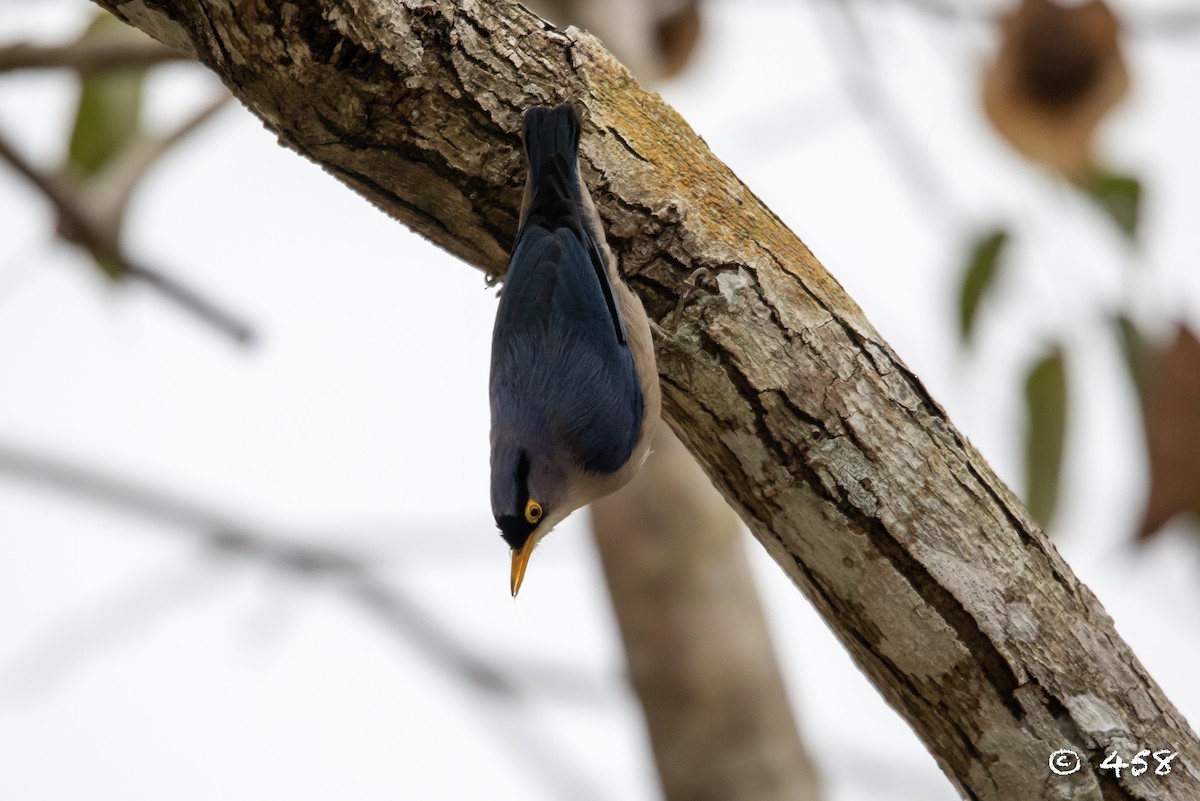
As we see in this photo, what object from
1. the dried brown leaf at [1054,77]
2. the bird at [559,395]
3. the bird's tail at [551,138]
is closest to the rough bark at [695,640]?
the bird at [559,395]

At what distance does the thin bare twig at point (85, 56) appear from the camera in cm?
379

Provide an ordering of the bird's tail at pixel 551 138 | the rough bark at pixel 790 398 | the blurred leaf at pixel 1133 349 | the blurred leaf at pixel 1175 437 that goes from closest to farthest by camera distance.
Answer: the rough bark at pixel 790 398 → the bird's tail at pixel 551 138 → the blurred leaf at pixel 1175 437 → the blurred leaf at pixel 1133 349

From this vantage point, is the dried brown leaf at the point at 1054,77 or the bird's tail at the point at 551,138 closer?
the bird's tail at the point at 551,138

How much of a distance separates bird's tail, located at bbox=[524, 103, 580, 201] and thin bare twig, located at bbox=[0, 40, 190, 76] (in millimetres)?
1627

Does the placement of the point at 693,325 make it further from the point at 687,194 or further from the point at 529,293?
the point at 529,293

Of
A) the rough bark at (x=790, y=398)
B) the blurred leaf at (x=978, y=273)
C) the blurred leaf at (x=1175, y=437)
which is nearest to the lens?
the rough bark at (x=790, y=398)

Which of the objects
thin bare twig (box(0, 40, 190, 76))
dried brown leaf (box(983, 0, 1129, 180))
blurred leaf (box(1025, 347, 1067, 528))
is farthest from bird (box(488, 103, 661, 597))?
dried brown leaf (box(983, 0, 1129, 180))

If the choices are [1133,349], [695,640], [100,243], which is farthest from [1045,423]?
[100,243]

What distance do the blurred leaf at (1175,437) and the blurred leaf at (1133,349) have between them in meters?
0.40

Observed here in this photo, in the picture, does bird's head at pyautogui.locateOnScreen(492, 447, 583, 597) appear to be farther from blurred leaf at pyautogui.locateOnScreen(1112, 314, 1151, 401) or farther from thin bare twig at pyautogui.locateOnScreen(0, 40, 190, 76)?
blurred leaf at pyautogui.locateOnScreen(1112, 314, 1151, 401)

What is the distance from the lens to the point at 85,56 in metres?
3.96

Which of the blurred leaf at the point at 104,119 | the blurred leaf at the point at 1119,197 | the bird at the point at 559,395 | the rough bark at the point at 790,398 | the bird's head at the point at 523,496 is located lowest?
the blurred leaf at the point at 104,119

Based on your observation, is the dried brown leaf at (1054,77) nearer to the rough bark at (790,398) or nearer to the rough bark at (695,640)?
the rough bark at (695,640)

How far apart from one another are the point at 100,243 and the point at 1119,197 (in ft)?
11.9
